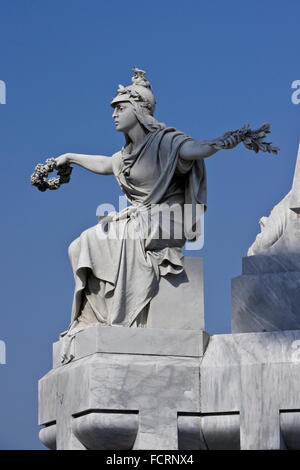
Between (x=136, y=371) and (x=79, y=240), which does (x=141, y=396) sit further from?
(x=79, y=240)

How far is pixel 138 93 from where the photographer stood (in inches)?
618

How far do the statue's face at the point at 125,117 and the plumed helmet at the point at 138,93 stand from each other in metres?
0.07

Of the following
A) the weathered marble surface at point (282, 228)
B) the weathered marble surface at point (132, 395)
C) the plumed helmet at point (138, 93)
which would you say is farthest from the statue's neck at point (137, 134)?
the weathered marble surface at point (132, 395)

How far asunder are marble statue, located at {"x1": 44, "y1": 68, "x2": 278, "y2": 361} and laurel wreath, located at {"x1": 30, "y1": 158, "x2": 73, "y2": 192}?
87cm

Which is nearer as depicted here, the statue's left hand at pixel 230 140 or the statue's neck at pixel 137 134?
the statue's left hand at pixel 230 140

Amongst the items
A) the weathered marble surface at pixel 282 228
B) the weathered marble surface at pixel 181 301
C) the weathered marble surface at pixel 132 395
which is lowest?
the weathered marble surface at pixel 132 395

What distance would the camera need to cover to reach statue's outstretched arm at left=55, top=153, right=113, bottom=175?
16.3 meters

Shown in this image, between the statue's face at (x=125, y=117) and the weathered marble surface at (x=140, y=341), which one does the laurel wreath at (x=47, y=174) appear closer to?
the statue's face at (x=125, y=117)

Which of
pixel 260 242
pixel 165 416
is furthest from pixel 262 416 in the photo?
pixel 260 242

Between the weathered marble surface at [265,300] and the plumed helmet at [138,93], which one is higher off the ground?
the plumed helmet at [138,93]

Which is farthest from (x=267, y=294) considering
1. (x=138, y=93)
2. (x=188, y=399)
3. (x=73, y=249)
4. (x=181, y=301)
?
(x=138, y=93)

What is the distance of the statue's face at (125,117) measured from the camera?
51.4ft

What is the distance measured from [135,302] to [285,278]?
1.77m

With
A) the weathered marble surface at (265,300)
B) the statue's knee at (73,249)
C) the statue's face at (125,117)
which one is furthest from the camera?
the statue's face at (125,117)
